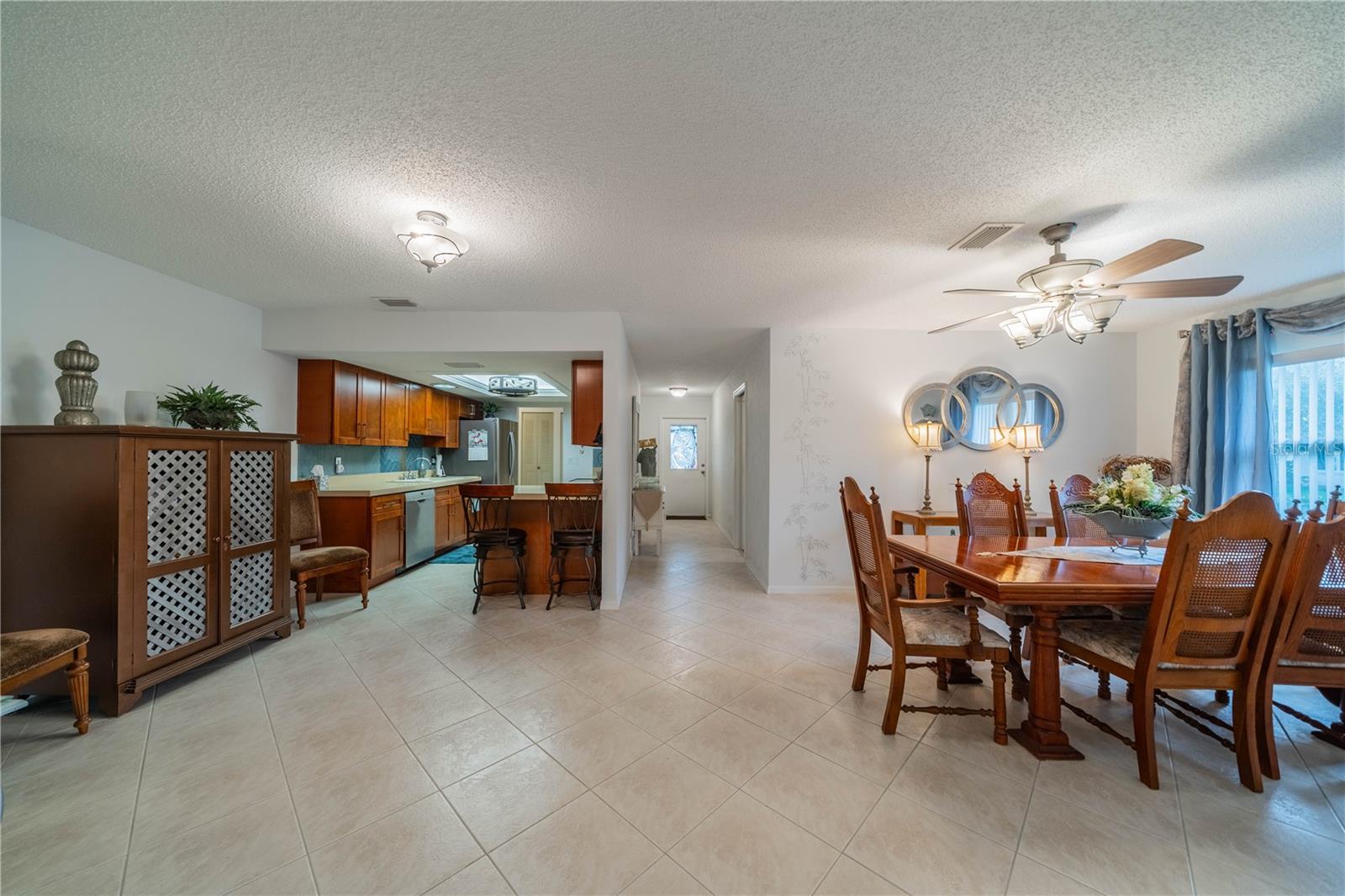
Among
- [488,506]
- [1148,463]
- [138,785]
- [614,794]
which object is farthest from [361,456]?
[1148,463]

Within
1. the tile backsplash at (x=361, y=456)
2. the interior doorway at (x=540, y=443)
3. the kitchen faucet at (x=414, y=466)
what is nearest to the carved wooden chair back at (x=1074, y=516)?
the tile backsplash at (x=361, y=456)

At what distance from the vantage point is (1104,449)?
166 inches

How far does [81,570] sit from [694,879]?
3.02 metres

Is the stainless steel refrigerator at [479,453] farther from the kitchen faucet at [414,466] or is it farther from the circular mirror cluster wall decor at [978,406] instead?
the circular mirror cluster wall decor at [978,406]

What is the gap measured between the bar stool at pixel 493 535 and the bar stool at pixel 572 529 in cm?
27

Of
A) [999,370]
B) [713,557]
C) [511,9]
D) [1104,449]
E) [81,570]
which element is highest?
[511,9]

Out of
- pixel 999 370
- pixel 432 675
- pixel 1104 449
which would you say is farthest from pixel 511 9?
pixel 1104 449

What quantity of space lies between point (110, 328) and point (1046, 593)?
4970mm

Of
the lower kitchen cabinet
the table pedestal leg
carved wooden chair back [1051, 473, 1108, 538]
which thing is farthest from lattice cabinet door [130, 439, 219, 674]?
carved wooden chair back [1051, 473, 1108, 538]

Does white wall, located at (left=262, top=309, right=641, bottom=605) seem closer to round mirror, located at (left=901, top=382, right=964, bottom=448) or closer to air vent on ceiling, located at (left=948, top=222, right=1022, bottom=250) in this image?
air vent on ceiling, located at (left=948, top=222, right=1022, bottom=250)

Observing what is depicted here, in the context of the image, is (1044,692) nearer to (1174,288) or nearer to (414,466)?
(1174,288)

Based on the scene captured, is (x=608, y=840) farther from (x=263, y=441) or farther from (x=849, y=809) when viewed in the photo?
(x=263, y=441)

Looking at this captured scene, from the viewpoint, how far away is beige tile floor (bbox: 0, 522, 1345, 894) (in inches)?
53.1

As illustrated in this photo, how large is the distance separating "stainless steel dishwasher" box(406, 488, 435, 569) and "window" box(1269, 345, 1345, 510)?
22.8 ft
